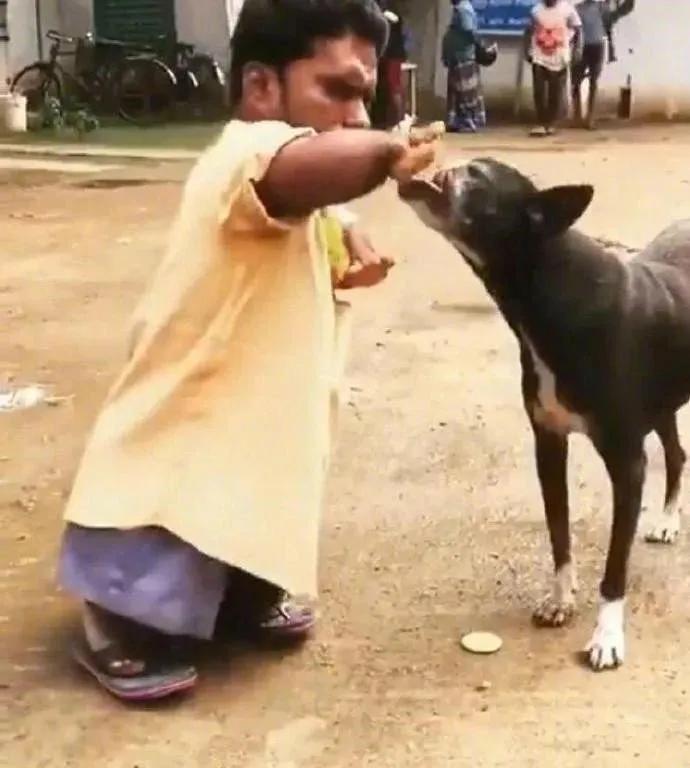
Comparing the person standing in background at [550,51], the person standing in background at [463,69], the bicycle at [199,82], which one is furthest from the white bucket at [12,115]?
the person standing in background at [550,51]

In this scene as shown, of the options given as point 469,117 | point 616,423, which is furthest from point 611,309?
point 469,117

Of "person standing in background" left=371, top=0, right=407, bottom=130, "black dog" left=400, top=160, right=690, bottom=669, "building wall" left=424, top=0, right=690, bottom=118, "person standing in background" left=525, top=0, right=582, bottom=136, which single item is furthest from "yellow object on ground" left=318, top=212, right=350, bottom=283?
"building wall" left=424, top=0, right=690, bottom=118

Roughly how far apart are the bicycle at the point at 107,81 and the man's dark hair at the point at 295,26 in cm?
1282

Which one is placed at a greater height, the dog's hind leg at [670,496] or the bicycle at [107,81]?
the dog's hind leg at [670,496]

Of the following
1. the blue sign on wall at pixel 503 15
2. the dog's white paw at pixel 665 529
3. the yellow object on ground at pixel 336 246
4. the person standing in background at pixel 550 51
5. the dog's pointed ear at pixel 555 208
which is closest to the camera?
the dog's pointed ear at pixel 555 208

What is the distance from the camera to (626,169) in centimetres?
1158

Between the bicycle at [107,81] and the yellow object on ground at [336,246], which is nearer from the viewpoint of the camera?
the yellow object on ground at [336,246]

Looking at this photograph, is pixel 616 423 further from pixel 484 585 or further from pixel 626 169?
pixel 626 169

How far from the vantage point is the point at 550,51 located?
588 inches

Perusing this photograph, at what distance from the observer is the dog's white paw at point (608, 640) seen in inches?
122

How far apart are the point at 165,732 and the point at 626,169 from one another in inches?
369

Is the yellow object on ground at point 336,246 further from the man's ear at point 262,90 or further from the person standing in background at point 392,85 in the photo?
the person standing in background at point 392,85

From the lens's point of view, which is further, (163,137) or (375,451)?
(163,137)

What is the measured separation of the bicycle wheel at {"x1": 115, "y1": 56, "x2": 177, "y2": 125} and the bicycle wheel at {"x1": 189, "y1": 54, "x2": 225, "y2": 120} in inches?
11.7
